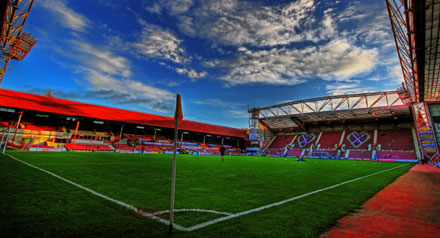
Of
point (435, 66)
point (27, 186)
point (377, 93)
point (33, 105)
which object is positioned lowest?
point (27, 186)

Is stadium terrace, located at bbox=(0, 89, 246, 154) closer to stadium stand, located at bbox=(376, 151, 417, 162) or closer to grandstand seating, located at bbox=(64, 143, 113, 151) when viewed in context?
grandstand seating, located at bbox=(64, 143, 113, 151)

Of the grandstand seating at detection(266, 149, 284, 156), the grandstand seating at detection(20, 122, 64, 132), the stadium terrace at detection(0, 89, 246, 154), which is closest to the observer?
the stadium terrace at detection(0, 89, 246, 154)

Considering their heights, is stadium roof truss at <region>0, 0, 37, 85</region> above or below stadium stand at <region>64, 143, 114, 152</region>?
above

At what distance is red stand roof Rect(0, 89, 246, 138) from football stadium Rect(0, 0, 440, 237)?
22 centimetres

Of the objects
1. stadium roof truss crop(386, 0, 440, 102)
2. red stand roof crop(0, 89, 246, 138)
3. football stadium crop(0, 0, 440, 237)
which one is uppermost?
stadium roof truss crop(386, 0, 440, 102)

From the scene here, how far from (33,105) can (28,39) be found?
13.1 meters

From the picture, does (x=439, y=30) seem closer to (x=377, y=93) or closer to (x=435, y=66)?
(x=435, y=66)

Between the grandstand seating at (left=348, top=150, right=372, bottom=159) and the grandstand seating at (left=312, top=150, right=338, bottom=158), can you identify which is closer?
the grandstand seating at (left=348, top=150, right=372, bottom=159)

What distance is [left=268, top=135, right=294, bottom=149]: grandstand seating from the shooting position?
63194 mm

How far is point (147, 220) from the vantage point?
3354 millimetres

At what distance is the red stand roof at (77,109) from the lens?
33.2 m

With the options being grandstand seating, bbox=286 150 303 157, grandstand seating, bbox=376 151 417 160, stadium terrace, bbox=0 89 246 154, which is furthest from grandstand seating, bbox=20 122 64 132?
grandstand seating, bbox=376 151 417 160

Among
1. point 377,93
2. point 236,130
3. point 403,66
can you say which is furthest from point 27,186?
point 236,130

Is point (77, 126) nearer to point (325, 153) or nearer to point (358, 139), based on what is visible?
point (325, 153)
